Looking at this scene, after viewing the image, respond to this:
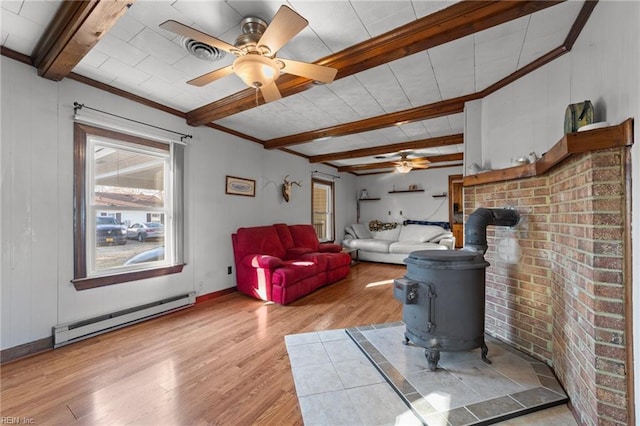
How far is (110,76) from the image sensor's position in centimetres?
253

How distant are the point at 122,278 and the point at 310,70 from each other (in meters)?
2.75

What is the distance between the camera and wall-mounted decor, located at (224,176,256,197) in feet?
13.3

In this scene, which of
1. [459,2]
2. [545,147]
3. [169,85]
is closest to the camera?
[459,2]

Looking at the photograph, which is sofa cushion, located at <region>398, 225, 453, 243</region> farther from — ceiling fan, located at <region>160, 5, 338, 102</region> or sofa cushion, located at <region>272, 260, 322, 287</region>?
ceiling fan, located at <region>160, 5, 338, 102</region>

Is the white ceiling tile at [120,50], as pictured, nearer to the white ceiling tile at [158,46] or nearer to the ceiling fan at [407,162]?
the white ceiling tile at [158,46]

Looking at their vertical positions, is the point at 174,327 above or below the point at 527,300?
below

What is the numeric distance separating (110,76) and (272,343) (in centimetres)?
288

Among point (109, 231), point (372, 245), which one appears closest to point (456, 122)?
point (372, 245)

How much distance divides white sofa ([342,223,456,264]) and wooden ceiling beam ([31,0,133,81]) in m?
5.65

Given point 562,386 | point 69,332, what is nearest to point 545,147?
point 562,386

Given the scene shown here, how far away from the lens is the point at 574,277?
156cm

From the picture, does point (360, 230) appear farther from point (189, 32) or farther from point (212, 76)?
point (189, 32)

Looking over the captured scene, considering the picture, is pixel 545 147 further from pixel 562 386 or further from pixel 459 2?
pixel 562 386

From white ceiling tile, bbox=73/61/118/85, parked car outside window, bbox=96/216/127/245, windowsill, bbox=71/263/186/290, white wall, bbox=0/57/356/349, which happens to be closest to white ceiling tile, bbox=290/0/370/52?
white ceiling tile, bbox=73/61/118/85
